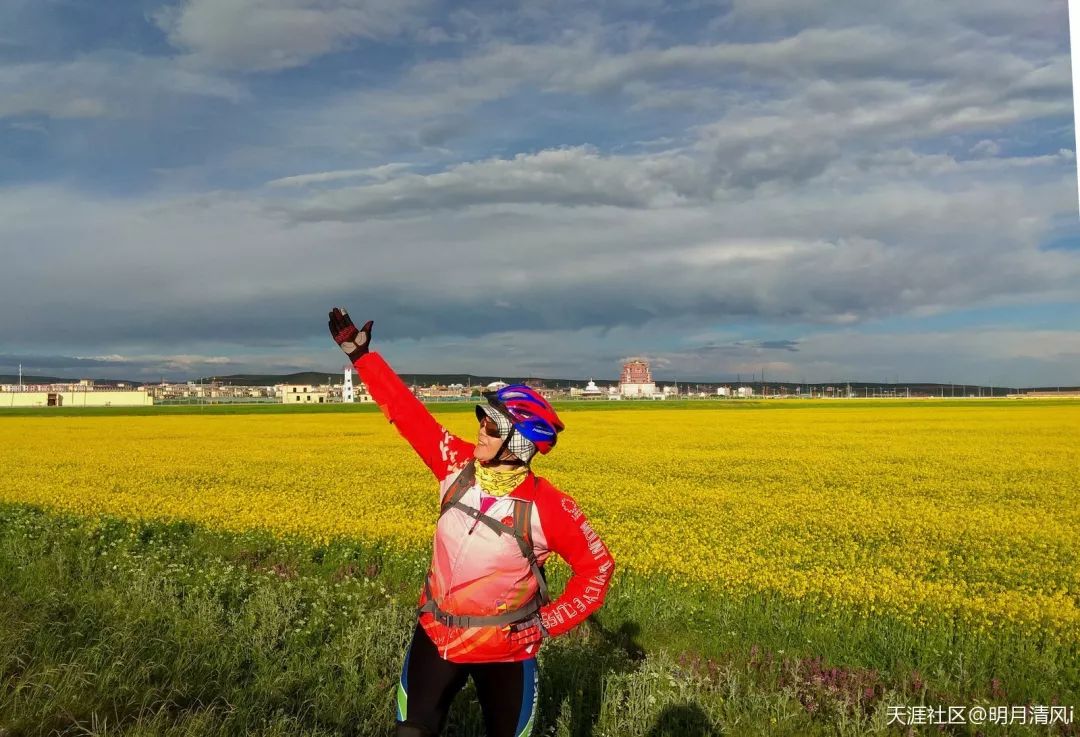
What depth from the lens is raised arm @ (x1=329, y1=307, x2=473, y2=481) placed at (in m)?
3.99

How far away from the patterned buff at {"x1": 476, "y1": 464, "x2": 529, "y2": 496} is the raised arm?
265 millimetres

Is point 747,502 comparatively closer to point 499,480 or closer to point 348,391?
point 499,480

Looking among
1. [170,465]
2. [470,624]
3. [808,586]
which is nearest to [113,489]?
[170,465]

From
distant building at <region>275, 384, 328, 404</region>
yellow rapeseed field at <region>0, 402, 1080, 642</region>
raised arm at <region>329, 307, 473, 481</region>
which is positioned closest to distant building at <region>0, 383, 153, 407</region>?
distant building at <region>275, 384, 328, 404</region>

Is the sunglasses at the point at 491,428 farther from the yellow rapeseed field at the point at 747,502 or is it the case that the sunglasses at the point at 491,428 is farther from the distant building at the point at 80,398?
the distant building at the point at 80,398

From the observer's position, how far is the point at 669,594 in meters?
9.10

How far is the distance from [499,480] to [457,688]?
0.93 meters

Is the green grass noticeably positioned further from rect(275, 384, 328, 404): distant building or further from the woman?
rect(275, 384, 328, 404): distant building

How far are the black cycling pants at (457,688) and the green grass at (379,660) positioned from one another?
1.68 metres

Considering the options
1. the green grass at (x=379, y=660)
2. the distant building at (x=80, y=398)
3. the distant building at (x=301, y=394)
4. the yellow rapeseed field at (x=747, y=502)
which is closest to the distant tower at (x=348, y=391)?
the distant building at (x=301, y=394)

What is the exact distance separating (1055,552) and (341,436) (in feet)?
102

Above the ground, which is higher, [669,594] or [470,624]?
[470,624]

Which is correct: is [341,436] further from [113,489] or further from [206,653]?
[206,653]

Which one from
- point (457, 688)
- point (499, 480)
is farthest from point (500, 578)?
point (457, 688)
